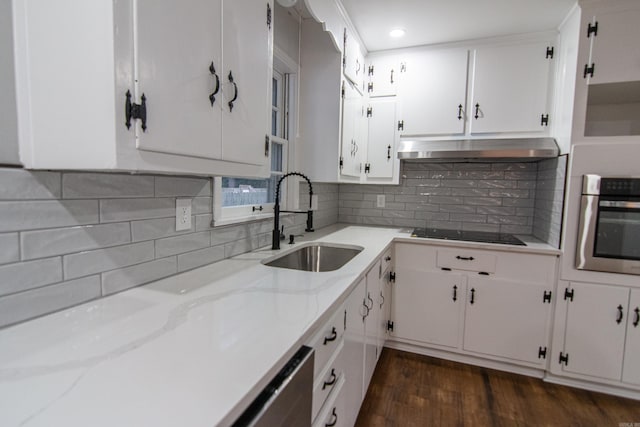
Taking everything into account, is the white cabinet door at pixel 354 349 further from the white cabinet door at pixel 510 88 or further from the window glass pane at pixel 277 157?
the white cabinet door at pixel 510 88

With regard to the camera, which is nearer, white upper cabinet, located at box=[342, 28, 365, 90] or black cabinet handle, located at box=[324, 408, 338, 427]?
black cabinet handle, located at box=[324, 408, 338, 427]

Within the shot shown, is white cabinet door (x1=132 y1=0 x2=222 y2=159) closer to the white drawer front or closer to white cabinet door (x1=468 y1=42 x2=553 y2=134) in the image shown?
the white drawer front

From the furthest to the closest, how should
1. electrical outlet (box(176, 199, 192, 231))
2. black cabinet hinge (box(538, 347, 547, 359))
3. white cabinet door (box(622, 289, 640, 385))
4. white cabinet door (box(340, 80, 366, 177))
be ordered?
1. white cabinet door (box(340, 80, 366, 177))
2. black cabinet hinge (box(538, 347, 547, 359))
3. white cabinet door (box(622, 289, 640, 385))
4. electrical outlet (box(176, 199, 192, 231))

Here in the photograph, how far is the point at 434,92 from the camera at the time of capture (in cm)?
261

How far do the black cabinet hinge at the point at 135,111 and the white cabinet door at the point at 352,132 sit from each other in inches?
64.7

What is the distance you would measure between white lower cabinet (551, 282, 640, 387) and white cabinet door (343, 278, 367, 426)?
1439 millimetres

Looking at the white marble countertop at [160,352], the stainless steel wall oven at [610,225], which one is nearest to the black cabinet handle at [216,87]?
the white marble countertop at [160,352]

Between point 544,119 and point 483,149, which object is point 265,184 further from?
point 544,119

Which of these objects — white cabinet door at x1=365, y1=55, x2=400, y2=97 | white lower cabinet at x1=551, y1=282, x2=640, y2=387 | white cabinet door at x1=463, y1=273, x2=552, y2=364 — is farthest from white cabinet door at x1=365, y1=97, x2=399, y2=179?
white lower cabinet at x1=551, y1=282, x2=640, y2=387

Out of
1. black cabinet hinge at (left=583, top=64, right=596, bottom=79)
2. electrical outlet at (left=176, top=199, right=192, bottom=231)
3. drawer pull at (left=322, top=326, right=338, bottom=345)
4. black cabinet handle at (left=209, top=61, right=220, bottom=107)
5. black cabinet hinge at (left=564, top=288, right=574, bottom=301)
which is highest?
black cabinet hinge at (left=583, top=64, right=596, bottom=79)

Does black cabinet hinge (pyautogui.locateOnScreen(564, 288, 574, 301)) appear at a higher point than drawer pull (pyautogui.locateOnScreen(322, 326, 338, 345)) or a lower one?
lower

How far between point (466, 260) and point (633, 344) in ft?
3.41

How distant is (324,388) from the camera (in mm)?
1103

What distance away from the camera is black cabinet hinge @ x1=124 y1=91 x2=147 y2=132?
2.36 feet
